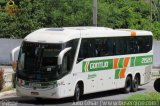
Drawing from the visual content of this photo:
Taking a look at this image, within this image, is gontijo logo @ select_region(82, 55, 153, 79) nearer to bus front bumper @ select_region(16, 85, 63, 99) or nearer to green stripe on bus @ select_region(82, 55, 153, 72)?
green stripe on bus @ select_region(82, 55, 153, 72)

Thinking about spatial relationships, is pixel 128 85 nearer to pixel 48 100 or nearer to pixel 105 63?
pixel 105 63

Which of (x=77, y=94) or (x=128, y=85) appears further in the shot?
(x=128, y=85)

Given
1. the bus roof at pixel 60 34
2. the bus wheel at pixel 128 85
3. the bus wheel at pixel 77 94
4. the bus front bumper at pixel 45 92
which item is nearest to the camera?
the bus front bumper at pixel 45 92

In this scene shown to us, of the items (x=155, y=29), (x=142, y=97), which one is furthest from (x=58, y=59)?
(x=155, y=29)

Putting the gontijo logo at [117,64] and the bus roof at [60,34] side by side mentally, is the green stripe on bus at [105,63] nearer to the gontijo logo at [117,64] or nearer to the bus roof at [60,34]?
the gontijo logo at [117,64]

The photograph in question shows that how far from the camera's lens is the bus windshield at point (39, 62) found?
21.0 metres

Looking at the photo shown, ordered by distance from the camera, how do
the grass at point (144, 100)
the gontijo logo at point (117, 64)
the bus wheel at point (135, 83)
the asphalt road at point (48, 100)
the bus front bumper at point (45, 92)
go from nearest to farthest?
the grass at point (144, 100) → the bus front bumper at point (45, 92) → the asphalt road at point (48, 100) → the gontijo logo at point (117, 64) → the bus wheel at point (135, 83)

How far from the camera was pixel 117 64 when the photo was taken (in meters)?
25.5

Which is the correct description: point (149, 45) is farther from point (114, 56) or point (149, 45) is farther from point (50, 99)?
point (50, 99)

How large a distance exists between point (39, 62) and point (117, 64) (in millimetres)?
5430

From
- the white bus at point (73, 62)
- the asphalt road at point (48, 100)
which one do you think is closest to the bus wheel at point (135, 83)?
the white bus at point (73, 62)

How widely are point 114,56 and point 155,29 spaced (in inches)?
1662

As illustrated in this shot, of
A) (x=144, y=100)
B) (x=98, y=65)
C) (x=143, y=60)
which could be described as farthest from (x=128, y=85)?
(x=144, y=100)

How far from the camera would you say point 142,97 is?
14.6 metres
